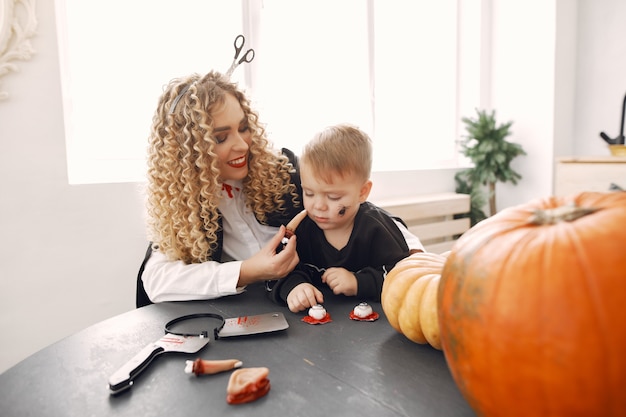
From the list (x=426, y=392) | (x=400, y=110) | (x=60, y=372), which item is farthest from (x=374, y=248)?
(x=400, y=110)

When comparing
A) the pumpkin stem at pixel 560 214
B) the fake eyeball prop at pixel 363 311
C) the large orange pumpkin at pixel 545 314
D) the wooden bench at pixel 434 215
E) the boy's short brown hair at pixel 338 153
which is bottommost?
the wooden bench at pixel 434 215

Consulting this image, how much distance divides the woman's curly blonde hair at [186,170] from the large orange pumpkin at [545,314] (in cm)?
100

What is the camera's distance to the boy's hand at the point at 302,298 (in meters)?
0.92

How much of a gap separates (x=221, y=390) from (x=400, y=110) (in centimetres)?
321

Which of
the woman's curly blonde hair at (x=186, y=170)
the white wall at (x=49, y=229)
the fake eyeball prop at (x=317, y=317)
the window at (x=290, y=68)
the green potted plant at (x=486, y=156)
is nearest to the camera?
the fake eyeball prop at (x=317, y=317)

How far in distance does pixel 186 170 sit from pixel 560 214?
1.10 meters

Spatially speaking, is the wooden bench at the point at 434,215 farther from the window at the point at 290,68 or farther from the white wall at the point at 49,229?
the white wall at the point at 49,229

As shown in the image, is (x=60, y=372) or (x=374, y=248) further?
(x=374, y=248)

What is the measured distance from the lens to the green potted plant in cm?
327

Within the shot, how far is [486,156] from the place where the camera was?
3311 mm

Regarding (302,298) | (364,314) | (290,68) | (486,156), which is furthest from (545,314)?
(486,156)

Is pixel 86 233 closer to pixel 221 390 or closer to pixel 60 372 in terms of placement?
pixel 60 372

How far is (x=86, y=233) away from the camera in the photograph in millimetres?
1841

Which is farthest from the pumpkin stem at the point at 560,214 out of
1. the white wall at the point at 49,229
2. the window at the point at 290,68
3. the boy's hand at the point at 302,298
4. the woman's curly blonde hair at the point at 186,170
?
the white wall at the point at 49,229
